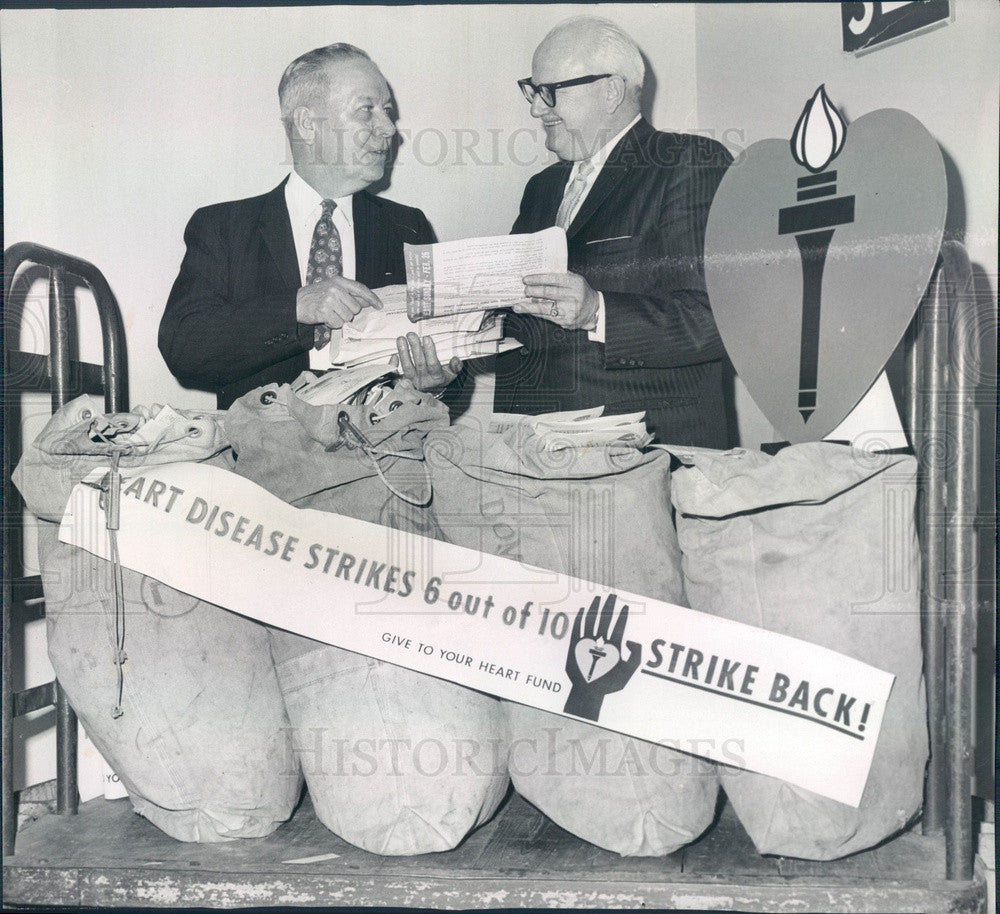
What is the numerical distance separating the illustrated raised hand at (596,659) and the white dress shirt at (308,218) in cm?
87

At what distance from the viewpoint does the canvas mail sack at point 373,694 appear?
1715 mm

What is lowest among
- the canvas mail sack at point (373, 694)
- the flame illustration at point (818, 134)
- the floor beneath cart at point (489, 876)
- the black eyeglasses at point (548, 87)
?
the floor beneath cart at point (489, 876)

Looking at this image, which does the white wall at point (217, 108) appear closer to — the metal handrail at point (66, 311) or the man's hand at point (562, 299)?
the metal handrail at point (66, 311)

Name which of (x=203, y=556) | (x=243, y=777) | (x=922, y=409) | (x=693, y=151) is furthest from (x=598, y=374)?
(x=243, y=777)

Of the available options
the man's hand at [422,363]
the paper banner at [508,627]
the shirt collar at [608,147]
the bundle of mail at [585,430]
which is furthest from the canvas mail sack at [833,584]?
the shirt collar at [608,147]

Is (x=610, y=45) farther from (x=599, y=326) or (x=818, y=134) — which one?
(x=599, y=326)

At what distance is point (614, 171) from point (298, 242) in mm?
656

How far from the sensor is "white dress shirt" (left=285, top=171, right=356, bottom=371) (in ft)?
6.77

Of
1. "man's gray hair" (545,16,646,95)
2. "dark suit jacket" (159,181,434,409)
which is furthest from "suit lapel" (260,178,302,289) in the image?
"man's gray hair" (545,16,646,95)

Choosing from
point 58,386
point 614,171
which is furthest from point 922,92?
point 58,386

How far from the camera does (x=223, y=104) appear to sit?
2.04 meters

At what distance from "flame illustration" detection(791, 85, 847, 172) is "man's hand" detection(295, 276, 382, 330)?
847mm

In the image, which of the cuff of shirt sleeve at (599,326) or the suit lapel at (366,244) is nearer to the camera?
the cuff of shirt sleeve at (599,326)

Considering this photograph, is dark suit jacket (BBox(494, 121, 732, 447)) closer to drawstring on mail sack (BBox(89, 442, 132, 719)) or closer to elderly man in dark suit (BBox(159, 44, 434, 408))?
elderly man in dark suit (BBox(159, 44, 434, 408))
